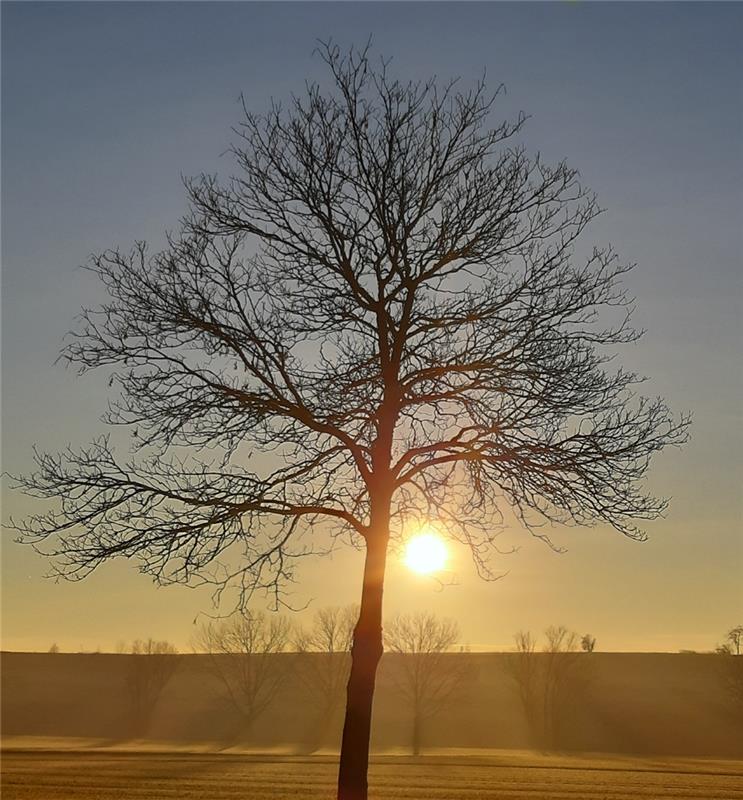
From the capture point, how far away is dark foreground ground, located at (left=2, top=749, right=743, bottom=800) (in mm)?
29406

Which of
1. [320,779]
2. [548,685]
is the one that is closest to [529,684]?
[548,685]

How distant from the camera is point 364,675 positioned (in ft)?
38.5

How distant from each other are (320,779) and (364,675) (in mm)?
28361

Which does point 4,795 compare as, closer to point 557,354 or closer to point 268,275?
point 268,275

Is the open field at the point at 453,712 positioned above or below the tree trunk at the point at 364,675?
above

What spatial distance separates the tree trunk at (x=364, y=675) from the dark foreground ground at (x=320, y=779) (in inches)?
547

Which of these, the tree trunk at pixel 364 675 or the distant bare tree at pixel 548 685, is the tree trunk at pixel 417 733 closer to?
the distant bare tree at pixel 548 685

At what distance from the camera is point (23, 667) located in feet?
383

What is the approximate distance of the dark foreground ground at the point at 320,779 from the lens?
29.4 metres

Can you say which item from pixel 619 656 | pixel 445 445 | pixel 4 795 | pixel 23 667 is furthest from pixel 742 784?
pixel 23 667

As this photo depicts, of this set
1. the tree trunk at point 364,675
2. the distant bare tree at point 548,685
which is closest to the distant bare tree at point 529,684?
the distant bare tree at point 548,685

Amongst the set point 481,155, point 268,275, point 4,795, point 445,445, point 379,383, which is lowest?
point 4,795

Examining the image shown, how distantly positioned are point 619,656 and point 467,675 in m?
23.7

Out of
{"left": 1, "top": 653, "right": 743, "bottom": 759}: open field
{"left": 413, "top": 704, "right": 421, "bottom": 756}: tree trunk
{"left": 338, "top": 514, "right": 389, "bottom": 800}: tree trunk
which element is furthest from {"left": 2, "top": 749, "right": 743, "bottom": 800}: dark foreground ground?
{"left": 1, "top": 653, "right": 743, "bottom": 759}: open field
